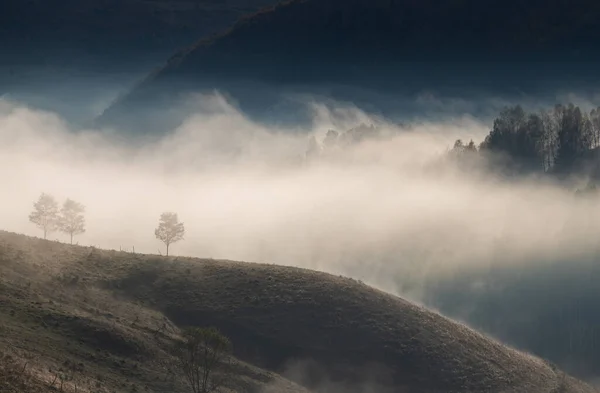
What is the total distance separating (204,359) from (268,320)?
2641 centimetres

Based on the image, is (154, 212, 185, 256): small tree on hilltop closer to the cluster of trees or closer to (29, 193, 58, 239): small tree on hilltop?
the cluster of trees

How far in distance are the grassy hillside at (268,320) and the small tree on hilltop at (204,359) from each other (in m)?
2.32

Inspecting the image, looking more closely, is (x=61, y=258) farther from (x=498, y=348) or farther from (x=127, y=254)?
(x=498, y=348)

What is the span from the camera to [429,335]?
5148 inches

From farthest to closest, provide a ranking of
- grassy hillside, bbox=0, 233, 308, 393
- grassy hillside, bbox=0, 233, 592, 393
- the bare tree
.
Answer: the bare tree → grassy hillside, bbox=0, 233, 592, 393 → grassy hillside, bbox=0, 233, 308, 393

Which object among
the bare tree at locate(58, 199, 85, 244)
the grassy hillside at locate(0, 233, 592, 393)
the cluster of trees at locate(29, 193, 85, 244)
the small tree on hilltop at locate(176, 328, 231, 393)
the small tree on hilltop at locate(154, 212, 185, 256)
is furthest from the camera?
the bare tree at locate(58, 199, 85, 244)

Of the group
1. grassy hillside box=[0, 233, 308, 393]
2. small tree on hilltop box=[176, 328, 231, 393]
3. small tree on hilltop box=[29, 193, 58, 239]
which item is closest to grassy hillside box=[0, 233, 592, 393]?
grassy hillside box=[0, 233, 308, 393]

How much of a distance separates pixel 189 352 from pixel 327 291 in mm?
39761

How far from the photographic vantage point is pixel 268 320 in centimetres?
12638

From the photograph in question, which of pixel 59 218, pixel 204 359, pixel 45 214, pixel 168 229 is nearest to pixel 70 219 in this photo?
pixel 59 218

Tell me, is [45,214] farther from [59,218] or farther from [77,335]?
[77,335]

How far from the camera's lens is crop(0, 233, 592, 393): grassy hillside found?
108 metres

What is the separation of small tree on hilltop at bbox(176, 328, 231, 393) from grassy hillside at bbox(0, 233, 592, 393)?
2.32 metres

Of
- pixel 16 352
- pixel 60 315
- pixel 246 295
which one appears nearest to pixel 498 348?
pixel 246 295
